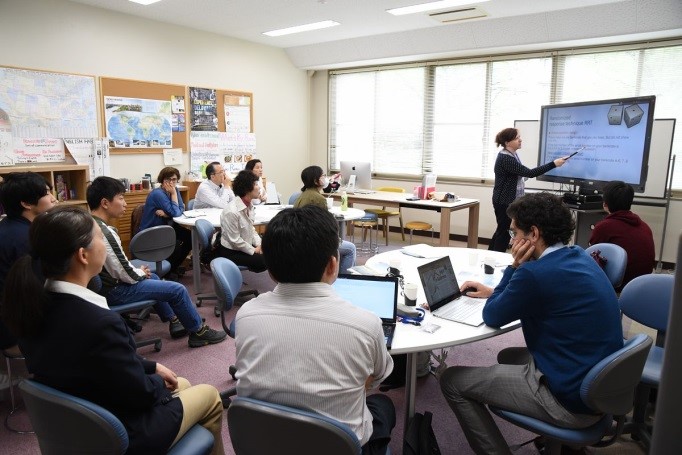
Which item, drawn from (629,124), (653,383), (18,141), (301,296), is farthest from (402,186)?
(301,296)

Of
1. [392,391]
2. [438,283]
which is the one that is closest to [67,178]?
[392,391]

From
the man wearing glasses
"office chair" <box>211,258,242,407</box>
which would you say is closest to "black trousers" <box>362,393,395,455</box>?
"office chair" <box>211,258,242,407</box>

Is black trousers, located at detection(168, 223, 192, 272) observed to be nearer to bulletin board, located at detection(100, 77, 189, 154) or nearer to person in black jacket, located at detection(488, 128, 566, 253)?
bulletin board, located at detection(100, 77, 189, 154)

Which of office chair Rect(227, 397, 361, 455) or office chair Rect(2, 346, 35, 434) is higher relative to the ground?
office chair Rect(227, 397, 361, 455)

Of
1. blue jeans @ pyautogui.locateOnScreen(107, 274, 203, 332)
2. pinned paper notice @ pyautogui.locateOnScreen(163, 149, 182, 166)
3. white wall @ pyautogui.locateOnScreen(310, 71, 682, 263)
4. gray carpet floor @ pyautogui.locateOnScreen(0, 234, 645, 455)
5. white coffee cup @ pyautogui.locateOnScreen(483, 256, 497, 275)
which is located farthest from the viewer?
pinned paper notice @ pyautogui.locateOnScreen(163, 149, 182, 166)

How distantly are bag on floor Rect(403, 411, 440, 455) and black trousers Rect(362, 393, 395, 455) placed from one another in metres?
0.32

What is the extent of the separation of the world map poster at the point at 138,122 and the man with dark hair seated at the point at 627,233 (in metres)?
5.11

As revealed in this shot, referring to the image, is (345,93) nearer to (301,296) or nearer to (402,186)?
(402,186)

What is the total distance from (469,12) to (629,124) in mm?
2142

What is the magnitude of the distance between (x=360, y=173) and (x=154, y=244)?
338cm

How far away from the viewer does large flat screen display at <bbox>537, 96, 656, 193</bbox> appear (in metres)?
4.67

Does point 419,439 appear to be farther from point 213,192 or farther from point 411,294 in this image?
point 213,192

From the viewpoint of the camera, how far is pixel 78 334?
130cm

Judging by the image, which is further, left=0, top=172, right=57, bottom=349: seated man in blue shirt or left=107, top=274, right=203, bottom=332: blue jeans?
left=107, top=274, right=203, bottom=332: blue jeans
